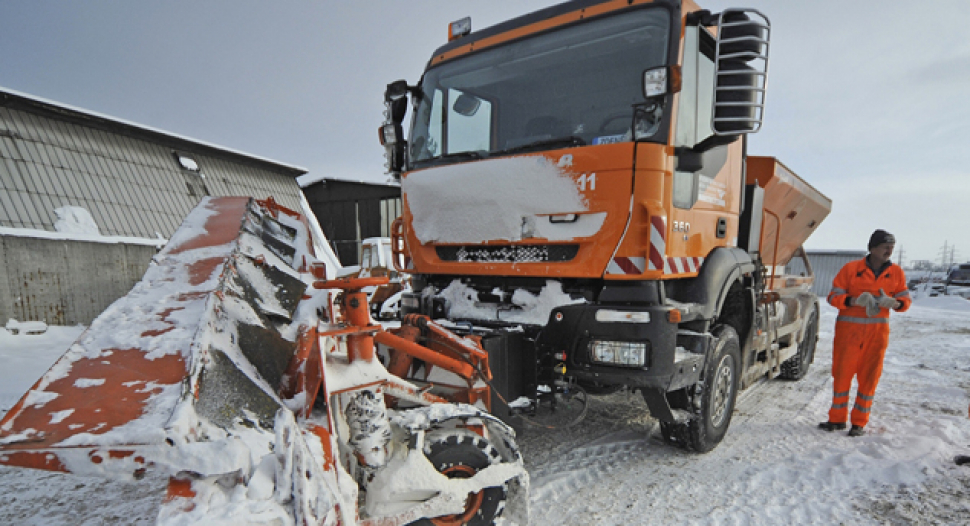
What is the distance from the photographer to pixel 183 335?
5.56ft

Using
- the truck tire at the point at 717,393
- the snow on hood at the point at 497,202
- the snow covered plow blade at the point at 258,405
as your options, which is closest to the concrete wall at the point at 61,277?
the snow covered plow blade at the point at 258,405

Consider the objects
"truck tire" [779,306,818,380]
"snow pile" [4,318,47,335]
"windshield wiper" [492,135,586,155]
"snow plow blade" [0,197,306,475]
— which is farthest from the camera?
"snow pile" [4,318,47,335]

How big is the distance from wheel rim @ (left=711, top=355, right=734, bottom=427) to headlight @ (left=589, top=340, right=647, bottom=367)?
1.09 meters

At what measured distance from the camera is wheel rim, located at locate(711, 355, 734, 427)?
3.57 meters

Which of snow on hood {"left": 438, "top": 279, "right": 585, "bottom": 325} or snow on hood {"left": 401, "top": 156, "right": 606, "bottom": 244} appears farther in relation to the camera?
snow on hood {"left": 438, "top": 279, "right": 585, "bottom": 325}

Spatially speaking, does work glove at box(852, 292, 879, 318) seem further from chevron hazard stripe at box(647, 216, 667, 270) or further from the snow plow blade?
the snow plow blade

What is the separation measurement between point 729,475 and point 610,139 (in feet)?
7.80

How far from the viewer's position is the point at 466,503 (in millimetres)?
2227

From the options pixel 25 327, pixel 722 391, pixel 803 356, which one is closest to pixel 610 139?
pixel 722 391

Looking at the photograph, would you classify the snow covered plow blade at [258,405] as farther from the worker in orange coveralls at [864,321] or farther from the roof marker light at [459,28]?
the worker in orange coveralls at [864,321]

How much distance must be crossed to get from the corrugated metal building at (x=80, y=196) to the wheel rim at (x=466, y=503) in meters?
7.77

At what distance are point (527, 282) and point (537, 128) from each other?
3.36ft

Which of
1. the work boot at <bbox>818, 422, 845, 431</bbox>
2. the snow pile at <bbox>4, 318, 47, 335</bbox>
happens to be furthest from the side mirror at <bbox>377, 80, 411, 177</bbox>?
the snow pile at <bbox>4, 318, 47, 335</bbox>

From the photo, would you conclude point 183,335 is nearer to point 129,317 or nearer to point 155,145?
point 129,317
